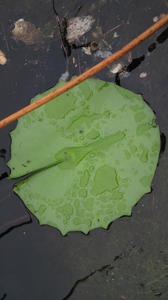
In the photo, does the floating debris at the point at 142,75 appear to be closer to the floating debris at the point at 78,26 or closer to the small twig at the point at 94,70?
the small twig at the point at 94,70

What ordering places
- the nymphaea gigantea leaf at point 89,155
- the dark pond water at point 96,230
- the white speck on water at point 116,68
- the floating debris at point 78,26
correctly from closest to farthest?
the nymphaea gigantea leaf at point 89,155
the dark pond water at point 96,230
the white speck on water at point 116,68
the floating debris at point 78,26

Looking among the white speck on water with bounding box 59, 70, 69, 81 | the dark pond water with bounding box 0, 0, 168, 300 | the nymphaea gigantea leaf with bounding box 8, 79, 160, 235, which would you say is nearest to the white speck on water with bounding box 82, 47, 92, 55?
the dark pond water with bounding box 0, 0, 168, 300

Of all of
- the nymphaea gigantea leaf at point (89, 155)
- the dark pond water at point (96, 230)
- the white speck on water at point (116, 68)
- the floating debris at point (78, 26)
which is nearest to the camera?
the nymphaea gigantea leaf at point (89, 155)

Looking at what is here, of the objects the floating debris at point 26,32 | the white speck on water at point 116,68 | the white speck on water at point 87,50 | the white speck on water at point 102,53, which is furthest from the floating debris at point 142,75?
the floating debris at point 26,32

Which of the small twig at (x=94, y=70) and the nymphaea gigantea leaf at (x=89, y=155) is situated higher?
the small twig at (x=94, y=70)

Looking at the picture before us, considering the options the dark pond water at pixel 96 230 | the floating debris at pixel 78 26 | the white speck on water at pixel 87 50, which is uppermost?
the floating debris at pixel 78 26

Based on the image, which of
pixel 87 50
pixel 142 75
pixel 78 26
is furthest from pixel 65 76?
pixel 142 75

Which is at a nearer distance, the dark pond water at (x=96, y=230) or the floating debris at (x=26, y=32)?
the dark pond water at (x=96, y=230)
